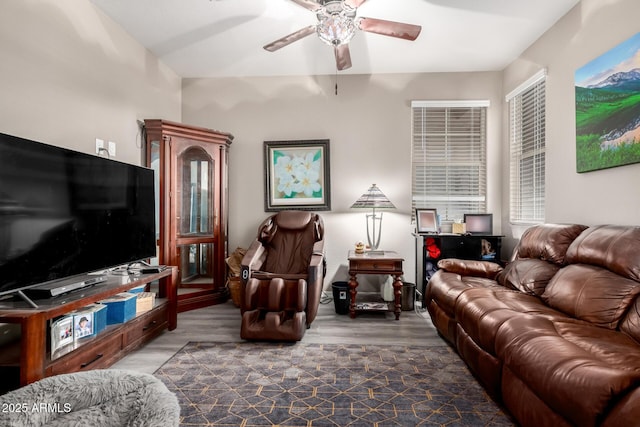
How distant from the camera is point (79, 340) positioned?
6.69 feet

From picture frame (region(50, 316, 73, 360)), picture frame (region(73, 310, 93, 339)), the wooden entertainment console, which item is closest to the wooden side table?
the wooden entertainment console

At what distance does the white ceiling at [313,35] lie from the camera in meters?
2.76

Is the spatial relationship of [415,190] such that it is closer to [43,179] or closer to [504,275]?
[504,275]

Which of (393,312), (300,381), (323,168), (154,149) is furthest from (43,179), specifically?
(393,312)

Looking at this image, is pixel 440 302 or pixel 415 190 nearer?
pixel 440 302

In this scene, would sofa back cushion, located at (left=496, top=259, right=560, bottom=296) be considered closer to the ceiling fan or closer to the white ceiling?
the ceiling fan

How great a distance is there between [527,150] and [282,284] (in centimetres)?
288

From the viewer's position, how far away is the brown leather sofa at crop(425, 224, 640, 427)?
1210mm

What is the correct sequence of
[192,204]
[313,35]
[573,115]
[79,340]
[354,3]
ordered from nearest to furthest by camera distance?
[79,340] < [354,3] < [573,115] < [313,35] < [192,204]

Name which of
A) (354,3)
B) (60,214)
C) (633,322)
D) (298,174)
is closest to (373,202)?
(298,174)

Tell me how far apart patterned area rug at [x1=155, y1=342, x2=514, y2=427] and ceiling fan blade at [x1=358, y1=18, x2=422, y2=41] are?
2352mm

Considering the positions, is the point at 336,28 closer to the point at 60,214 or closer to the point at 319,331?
the point at 60,214

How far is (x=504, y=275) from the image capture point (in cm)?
275

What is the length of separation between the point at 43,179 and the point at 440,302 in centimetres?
279
